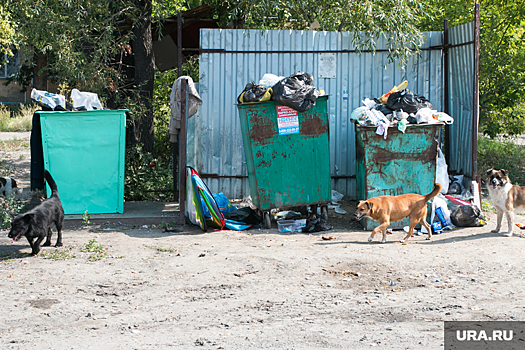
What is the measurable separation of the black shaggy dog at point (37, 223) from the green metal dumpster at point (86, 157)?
42.0 inches

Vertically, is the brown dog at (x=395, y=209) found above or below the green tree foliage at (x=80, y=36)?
below

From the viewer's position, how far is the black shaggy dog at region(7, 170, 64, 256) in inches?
207

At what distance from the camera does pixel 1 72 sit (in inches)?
904

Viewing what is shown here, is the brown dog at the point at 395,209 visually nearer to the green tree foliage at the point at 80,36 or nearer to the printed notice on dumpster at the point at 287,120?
the printed notice on dumpster at the point at 287,120

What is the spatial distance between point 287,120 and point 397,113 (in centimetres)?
151

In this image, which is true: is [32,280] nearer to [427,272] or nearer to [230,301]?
[230,301]

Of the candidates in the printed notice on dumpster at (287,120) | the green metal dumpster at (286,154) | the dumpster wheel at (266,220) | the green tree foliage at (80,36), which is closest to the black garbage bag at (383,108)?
the green metal dumpster at (286,154)

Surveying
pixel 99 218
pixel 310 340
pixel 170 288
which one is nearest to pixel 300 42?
pixel 99 218

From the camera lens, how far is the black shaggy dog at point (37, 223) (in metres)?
5.27

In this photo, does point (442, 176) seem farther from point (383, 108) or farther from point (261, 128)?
point (261, 128)

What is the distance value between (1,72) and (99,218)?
19406mm

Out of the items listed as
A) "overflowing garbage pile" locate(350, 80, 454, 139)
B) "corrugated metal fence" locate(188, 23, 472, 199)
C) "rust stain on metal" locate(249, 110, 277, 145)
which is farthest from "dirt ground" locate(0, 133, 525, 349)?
"corrugated metal fence" locate(188, 23, 472, 199)

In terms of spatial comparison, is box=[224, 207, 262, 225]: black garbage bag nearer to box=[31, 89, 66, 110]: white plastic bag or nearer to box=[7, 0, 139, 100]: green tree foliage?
box=[31, 89, 66, 110]: white plastic bag

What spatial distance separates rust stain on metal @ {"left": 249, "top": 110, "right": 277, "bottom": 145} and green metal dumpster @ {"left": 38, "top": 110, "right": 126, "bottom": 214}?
188cm
